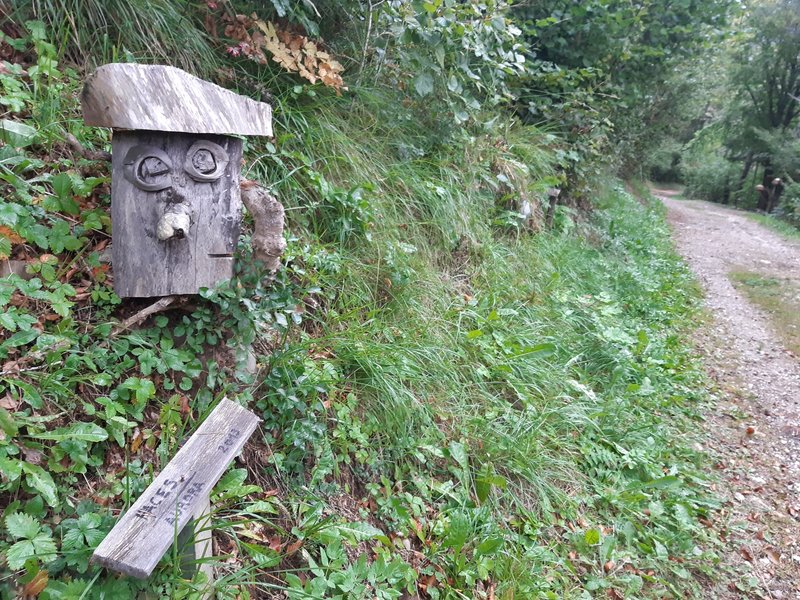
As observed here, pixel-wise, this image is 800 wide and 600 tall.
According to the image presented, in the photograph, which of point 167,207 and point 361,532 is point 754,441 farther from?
point 167,207

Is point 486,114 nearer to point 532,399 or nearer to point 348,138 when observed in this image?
point 348,138

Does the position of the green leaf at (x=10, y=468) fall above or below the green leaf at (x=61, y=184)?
below

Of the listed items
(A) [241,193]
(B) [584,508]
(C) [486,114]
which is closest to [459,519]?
(B) [584,508]

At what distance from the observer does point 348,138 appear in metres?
3.78

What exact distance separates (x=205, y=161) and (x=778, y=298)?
8.04 meters

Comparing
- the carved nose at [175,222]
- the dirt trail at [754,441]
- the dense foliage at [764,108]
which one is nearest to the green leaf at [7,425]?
the carved nose at [175,222]

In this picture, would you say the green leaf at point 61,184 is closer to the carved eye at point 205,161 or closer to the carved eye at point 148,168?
the carved eye at point 148,168

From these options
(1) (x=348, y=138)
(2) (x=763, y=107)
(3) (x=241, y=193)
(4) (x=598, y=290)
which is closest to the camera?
(3) (x=241, y=193)

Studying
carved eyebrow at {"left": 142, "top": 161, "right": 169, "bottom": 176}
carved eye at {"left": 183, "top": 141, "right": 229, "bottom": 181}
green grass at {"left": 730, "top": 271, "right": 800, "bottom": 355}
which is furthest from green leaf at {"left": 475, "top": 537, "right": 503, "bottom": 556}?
green grass at {"left": 730, "top": 271, "right": 800, "bottom": 355}

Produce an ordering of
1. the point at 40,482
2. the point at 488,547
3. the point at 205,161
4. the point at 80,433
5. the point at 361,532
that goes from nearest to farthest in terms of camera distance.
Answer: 1. the point at 40,482
2. the point at 80,433
3. the point at 205,161
4. the point at 361,532
5. the point at 488,547

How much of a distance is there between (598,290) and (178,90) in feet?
15.4

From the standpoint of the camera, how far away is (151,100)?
1777 millimetres

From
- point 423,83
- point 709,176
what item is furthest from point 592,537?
point 709,176

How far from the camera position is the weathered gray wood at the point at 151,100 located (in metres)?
1.73
